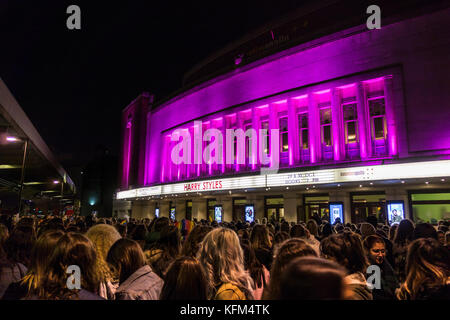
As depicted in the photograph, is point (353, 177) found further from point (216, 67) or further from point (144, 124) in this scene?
point (144, 124)

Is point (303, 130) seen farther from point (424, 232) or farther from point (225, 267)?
point (225, 267)

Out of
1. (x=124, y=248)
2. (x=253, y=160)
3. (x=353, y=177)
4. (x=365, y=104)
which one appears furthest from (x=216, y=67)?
(x=124, y=248)

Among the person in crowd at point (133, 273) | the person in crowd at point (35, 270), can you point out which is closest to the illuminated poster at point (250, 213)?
the person in crowd at point (133, 273)

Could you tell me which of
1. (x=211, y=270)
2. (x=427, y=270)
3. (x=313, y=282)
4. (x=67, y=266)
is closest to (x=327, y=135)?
(x=427, y=270)

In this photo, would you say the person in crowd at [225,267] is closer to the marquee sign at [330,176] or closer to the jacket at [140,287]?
the jacket at [140,287]

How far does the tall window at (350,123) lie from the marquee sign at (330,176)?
3.39 metres

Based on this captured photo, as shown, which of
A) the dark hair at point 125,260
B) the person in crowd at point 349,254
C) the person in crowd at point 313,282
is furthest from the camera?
the person in crowd at point 349,254

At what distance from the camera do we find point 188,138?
98.4ft

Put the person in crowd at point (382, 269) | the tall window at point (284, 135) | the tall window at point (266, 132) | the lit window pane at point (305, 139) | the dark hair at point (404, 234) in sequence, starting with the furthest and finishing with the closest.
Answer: the tall window at point (266, 132)
the tall window at point (284, 135)
the lit window pane at point (305, 139)
the dark hair at point (404, 234)
the person in crowd at point (382, 269)

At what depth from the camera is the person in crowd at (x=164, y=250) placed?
4332mm

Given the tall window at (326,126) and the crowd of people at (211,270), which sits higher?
the tall window at (326,126)

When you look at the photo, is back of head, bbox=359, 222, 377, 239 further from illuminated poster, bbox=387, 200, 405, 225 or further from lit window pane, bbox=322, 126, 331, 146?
lit window pane, bbox=322, 126, 331, 146
